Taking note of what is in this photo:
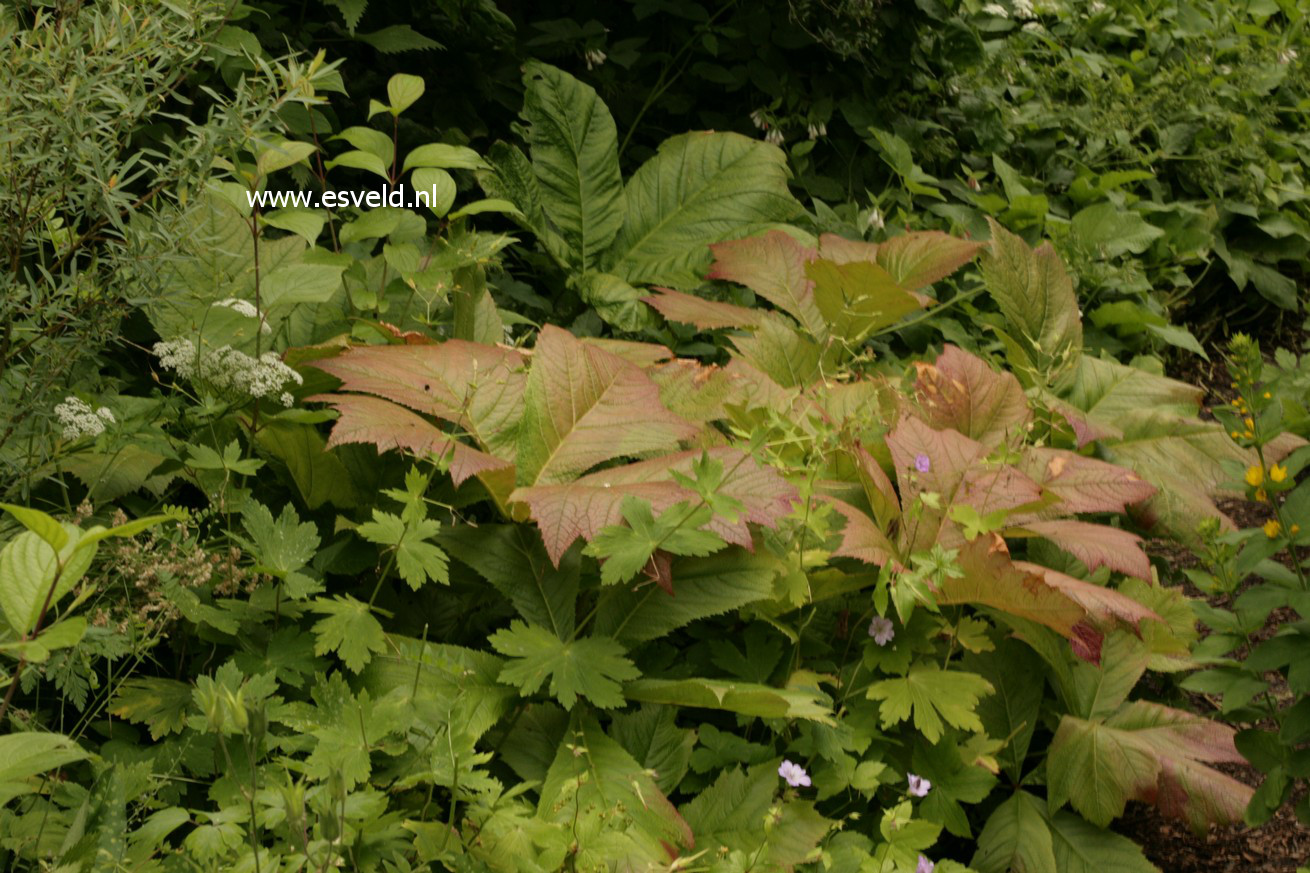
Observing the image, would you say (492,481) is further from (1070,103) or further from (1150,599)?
(1070,103)

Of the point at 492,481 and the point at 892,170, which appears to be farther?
the point at 892,170

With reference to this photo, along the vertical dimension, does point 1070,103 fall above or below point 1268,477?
below

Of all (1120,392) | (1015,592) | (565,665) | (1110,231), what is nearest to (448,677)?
(565,665)

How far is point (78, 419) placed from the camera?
60.5 inches

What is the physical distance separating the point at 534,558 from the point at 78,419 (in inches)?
27.0

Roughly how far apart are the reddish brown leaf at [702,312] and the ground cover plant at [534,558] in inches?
0.8

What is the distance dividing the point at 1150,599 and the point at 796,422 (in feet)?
2.63

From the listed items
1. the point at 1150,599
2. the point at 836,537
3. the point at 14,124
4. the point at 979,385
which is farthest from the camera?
the point at 979,385

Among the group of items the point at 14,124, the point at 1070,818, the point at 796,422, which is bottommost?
the point at 1070,818

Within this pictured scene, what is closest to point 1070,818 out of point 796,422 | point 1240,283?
point 796,422

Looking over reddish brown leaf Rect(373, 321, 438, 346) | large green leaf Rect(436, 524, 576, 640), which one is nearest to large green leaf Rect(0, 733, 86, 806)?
large green leaf Rect(436, 524, 576, 640)

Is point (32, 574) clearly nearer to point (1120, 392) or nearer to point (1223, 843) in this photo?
point (1223, 843)

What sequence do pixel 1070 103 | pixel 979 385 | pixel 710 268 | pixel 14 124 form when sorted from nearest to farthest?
1. pixel 14 124
2. pixel 979 385
3. pixel 710 268
4. pixel 1070 103

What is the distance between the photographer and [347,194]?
2482mm
